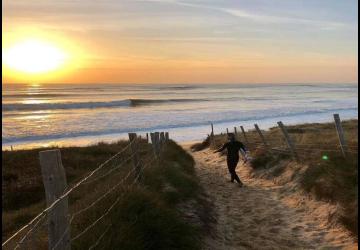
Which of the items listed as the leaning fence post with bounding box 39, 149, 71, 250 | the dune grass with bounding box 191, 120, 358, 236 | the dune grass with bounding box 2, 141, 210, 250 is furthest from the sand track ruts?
the leaning fence post with bounding box 39, 149, 71, 250

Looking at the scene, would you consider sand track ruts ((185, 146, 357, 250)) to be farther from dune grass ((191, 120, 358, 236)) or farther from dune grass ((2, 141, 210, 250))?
dune grass ((2, 141, 210, 250))

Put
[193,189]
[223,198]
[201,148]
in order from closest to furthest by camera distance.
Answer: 1. [193,189]
2. [223,198]
3. [201,148]

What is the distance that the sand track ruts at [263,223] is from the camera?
8.69 metres

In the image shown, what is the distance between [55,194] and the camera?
15.1ft

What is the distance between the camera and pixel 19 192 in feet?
50.5

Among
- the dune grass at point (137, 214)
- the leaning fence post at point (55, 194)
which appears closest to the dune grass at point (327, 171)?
the dune grass at point (137, 214)

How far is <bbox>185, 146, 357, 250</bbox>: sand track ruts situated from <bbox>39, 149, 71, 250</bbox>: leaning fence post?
4.11 m

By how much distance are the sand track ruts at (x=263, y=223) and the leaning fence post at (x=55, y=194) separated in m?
4.11

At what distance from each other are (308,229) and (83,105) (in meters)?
69.6

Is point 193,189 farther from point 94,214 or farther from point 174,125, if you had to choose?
point 174,125

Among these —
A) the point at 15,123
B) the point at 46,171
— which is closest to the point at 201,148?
the point at 46,171

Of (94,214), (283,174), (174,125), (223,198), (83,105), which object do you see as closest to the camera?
(94,214)

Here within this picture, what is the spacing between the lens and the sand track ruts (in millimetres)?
8688

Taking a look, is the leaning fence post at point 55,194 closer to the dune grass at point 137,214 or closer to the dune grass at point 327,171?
the dune grass at point 137,214
